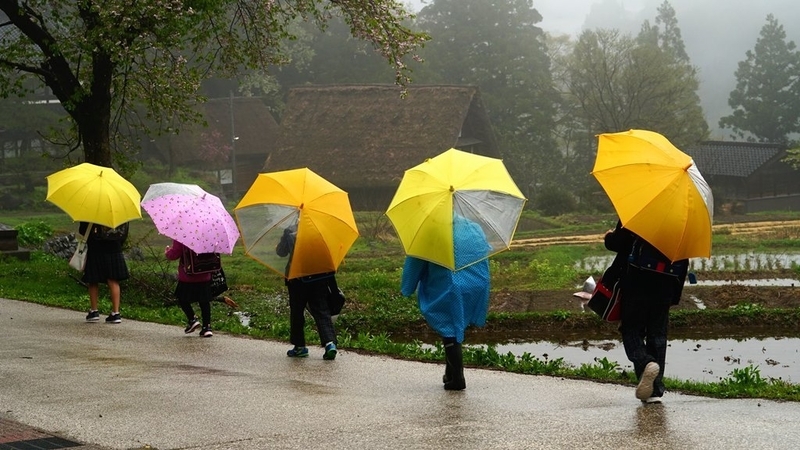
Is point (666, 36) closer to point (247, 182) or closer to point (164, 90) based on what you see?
point (247, 182)

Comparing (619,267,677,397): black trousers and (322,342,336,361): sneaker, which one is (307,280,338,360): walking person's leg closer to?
(322,342,336,361): sneaker

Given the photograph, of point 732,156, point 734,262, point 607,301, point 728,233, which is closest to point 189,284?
point 607,301

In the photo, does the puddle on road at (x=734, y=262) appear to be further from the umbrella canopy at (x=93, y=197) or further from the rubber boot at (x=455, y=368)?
the rubber boot at (x=455, y=368)

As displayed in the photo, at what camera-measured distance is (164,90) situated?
17.4 meters

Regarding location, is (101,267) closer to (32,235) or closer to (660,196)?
(660,196)

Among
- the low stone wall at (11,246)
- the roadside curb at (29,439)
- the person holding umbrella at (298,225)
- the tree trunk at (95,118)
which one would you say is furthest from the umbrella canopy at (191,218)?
the low stone wall at (11,246)

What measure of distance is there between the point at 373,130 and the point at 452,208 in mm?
38777

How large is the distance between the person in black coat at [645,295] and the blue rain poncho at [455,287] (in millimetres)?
1043

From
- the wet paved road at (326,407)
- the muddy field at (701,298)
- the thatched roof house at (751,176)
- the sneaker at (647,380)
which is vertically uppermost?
the thatched roof house at (751,176)

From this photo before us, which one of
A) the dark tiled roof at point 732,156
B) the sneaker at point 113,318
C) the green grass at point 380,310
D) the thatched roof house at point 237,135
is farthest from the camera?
the dark tiled roof at point 732,156

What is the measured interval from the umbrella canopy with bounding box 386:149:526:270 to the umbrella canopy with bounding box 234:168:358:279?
1334mm

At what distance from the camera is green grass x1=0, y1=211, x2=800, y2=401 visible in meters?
9.86

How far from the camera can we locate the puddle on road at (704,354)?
37.3 feet

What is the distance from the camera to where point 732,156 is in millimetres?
52469
